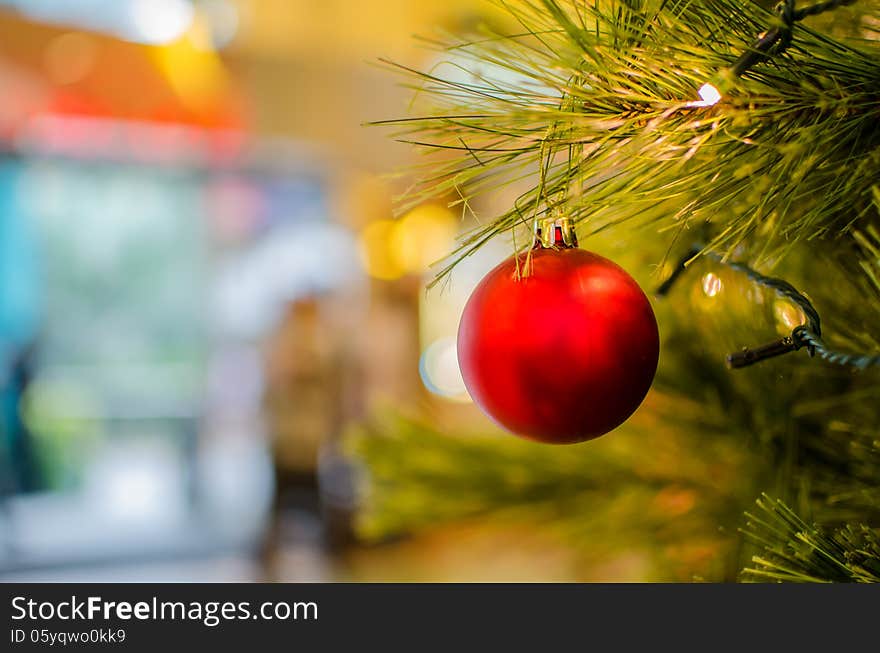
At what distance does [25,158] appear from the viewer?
358 centimetres

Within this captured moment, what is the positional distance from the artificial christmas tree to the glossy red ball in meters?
0.02

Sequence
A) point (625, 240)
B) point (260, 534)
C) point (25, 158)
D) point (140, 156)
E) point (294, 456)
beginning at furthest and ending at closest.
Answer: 1. point (140, 156)
2. point (25, 158)
3. point (260, 534)
4. point (294, 456)
5. point (625, 240)

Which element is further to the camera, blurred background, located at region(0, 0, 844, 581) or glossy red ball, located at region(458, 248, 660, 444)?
blurred background, located at region(0, 0, 844, 581)

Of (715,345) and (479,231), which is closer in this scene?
(479,231)

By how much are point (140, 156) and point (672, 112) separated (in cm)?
394

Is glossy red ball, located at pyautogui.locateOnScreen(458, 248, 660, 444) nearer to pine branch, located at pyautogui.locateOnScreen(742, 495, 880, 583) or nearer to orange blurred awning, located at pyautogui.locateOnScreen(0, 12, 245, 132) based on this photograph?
pine branch, located at pyautogui.locateOnScreen(742, 495, 880, 583)

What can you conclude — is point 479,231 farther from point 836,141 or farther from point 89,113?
point 89,113

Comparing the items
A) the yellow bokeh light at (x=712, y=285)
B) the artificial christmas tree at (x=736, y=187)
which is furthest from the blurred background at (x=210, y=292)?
the yellow bokeh light at (x=712, y=285)

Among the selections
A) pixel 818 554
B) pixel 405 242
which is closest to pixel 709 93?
pixel 818 554

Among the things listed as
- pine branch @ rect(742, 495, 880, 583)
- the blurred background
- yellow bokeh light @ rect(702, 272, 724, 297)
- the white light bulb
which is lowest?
pine branch @ rect(742, 495, 880, 583)

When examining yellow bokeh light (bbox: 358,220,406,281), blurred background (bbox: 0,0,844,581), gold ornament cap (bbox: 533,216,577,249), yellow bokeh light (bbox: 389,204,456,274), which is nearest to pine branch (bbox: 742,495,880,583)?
gold ornament cap (bbox: 533,216,577,249)

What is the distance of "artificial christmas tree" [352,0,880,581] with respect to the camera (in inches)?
9.9
